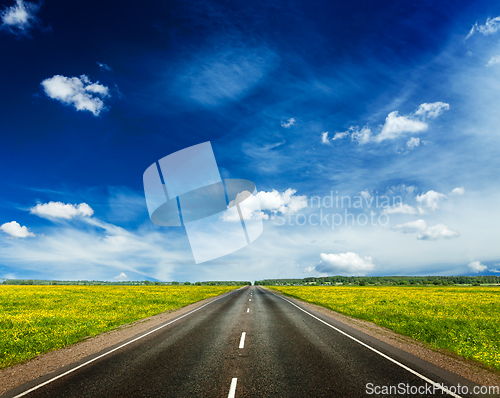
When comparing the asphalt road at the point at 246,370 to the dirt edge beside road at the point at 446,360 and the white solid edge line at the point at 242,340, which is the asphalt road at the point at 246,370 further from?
the dirt edge beside road at the point at 446,360

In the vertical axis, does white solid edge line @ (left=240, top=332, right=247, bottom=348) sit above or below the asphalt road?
below

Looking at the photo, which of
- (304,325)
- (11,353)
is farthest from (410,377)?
(11,353)

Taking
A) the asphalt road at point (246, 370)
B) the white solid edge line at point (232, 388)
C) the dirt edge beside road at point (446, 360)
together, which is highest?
the white solid edge line at point (232, 388)

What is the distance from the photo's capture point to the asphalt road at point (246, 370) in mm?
5457

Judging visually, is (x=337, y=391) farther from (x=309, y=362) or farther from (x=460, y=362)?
(x=460, y=362)

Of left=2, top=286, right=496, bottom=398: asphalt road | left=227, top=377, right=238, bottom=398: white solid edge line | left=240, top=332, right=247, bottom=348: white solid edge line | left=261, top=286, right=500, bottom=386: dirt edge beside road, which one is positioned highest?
left=227, top=377, right=238, bottom=398: white solid edge line

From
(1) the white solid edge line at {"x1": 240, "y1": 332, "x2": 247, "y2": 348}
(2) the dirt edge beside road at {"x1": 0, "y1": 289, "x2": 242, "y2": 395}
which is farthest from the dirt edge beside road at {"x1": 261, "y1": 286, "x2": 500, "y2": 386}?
(2) the dirt edge beside road at {"x1": 0, "y1": 289, "x2": 242, "y2": 395}

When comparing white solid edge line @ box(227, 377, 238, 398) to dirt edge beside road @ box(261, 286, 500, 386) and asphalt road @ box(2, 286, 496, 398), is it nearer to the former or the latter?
asphalt road @ box(2, 286, 496, 398)

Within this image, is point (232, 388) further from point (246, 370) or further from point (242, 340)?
point (242, 340)

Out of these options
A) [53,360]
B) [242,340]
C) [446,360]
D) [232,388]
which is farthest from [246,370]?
[53,360]

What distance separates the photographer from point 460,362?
305 inches

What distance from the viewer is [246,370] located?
6559mm

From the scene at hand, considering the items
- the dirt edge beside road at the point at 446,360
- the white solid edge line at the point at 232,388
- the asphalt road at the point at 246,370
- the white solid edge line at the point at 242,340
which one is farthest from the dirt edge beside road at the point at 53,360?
the dirt edge beside road at the point at 446,360

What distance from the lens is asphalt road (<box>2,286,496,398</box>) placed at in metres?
5.46
